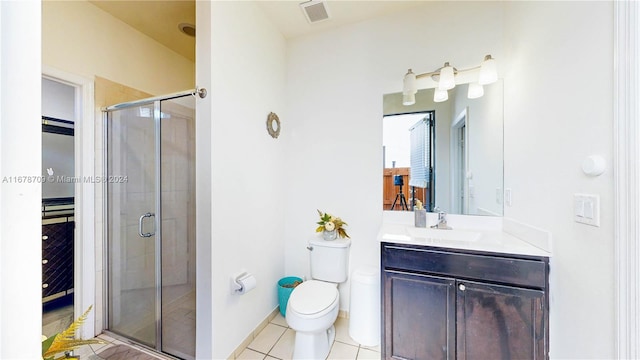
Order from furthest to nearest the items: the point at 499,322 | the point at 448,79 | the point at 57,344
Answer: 1. the point at 448,79
2. the point at 499,322
3. the point at 57,344

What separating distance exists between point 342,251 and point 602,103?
163cm

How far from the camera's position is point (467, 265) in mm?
1335

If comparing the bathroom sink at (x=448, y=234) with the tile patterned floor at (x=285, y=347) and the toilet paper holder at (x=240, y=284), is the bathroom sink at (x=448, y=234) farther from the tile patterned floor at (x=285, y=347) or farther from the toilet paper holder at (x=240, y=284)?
the toilet paper holder at (x=240, y=284)

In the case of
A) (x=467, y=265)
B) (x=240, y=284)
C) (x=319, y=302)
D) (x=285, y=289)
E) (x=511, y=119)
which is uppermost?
(x=511, y=119)

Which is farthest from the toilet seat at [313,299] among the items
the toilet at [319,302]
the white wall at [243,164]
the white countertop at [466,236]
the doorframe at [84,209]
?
the doorframe at [84,209]

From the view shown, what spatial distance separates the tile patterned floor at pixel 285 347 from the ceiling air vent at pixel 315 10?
2.58 meters

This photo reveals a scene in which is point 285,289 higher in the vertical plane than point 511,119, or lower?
lower

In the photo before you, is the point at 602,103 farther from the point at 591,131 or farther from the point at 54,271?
the point at 54,271

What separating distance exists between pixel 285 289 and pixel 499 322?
1502mm

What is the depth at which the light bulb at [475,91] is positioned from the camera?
1820 mm

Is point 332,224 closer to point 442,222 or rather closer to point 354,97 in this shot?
point 442,222
